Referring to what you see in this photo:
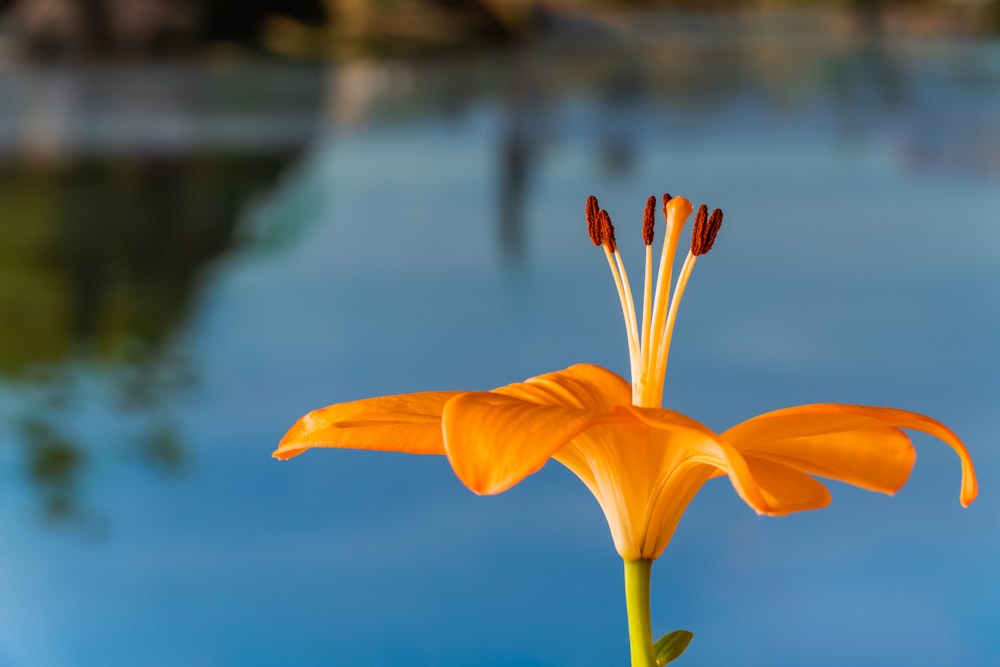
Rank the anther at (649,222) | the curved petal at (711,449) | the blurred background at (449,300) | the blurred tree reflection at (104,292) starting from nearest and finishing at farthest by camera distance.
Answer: the curved petal at (711,449) → the anther at (649,222) → the blurred background at (449,300) → the blurred tree reflection at (104,292)

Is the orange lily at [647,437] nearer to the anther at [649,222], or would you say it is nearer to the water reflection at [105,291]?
the anther at [649,222]

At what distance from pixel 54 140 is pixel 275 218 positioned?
56 centimetres

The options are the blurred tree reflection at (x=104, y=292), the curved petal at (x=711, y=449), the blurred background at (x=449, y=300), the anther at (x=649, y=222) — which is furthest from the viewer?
the blurred tree reflection at (x=104, y=292)

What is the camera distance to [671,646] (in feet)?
0.99

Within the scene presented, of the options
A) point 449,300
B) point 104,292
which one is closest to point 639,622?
point 449,300

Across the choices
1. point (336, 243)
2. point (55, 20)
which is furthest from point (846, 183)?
point (55, 20)

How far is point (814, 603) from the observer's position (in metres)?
1.75

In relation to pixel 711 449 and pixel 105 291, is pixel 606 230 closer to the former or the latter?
pixel 711 449

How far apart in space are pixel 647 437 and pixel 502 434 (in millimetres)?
63

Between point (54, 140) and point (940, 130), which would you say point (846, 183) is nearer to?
point (940, 130)

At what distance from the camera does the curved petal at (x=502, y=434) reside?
9.9 inches

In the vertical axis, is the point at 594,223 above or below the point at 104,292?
above

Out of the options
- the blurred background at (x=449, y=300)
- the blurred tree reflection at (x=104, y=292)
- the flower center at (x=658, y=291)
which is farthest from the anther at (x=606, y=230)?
the blurred tree reflection at (x=104, y=292)

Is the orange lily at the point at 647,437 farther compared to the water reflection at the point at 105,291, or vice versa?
the water reflection at the point at 105,291
